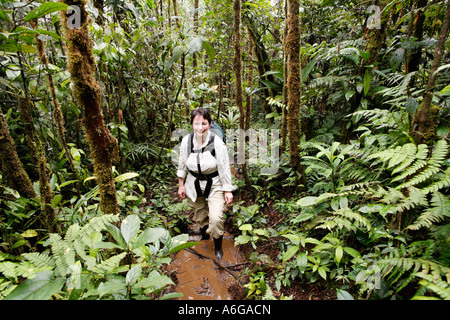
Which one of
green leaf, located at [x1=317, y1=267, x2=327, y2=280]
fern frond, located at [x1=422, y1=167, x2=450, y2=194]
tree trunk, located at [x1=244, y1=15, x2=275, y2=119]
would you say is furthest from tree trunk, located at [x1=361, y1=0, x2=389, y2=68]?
green leaf, located at [x1=317, y1=267, x2=327, y2=280]

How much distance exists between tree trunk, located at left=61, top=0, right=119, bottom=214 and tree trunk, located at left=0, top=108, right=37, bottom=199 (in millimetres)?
1479

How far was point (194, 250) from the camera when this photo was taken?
10.7 ft

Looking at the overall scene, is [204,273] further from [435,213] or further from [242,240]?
[435,213]

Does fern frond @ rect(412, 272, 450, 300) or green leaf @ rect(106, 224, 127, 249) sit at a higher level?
green leaf @ rect(106, 224, 127, 249)

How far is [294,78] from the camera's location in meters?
3.13

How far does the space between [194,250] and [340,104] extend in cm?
407

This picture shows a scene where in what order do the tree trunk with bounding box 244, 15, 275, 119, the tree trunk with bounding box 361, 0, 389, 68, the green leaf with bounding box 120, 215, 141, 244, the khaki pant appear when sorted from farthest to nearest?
1. the tree trunk with bounding box 244, 15, 275, 119
2. the tree trunk with bounding box 361, 0, 389, 68
3. the khaki pant
4. the green leaf with bounding box 120, 215, 141, 244

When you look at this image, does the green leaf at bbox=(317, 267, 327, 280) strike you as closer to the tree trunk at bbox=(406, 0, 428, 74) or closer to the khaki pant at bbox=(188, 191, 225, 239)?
the khaki pant at bbox=(188, 191, 225, 239)

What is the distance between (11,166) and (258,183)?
3.71 meters

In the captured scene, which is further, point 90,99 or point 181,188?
point 181,188

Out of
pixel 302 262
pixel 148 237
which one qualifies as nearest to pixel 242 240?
pixel 302 262

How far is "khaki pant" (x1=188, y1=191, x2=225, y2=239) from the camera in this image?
121 inches
